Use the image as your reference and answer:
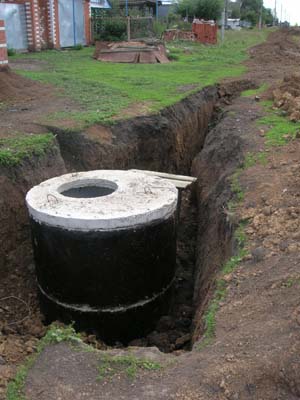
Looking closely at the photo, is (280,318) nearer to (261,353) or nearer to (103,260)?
(261,353)

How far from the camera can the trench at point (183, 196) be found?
6.66 metres

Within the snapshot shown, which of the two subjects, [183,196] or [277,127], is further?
[183,196]

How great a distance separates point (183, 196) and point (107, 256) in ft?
17.2

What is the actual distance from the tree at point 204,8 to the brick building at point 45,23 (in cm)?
2192

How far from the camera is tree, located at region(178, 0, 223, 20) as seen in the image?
4778 cm

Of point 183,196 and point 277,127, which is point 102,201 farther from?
point 277,127

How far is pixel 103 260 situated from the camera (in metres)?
6.14

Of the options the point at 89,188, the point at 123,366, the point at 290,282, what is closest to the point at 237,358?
the point at 123,366

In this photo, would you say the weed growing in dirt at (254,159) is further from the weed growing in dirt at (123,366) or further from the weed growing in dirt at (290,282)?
the weed growing in dirt at (123,366)

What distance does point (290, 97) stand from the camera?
12008 millimetres

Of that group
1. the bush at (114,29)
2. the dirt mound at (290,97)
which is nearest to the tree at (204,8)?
the bush at (114,29)

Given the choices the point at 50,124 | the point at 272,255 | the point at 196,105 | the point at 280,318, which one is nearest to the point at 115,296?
the point at 272,255

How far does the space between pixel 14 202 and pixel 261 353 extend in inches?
199

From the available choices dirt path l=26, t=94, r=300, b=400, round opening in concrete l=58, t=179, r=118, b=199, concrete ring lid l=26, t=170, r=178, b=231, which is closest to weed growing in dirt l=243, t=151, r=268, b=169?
concrete ring lid l=26, t=170, r=178, b=231
